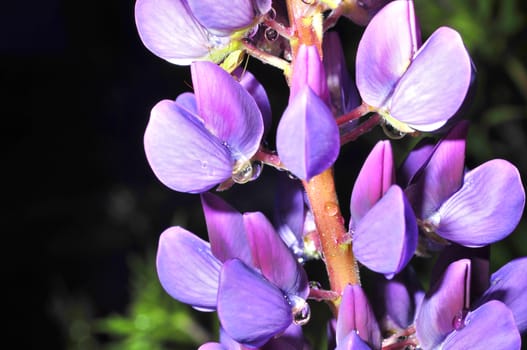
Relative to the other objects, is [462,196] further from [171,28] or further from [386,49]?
[171,28]

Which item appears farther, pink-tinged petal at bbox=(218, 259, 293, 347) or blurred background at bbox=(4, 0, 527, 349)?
blurred background at bbox=(4, 0, 527, 349)

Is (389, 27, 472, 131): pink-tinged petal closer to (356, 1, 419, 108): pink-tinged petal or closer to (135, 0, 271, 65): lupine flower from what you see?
(356, 1, 419, 108): pink-tinged petal

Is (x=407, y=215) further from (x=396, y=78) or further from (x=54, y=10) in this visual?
(x=54, y=10)

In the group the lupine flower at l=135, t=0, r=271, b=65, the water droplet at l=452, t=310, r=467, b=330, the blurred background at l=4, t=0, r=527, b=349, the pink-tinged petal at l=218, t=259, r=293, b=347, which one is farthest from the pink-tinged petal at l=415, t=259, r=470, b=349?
the blurred background at l=4, t=0, r=527, b=349

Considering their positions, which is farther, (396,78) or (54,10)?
(54,10)

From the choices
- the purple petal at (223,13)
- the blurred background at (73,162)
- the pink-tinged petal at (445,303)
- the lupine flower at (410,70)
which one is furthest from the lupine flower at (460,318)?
the blurred background at (73,162)

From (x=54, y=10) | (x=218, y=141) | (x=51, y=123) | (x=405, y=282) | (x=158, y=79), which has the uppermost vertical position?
(x=218, y=141)

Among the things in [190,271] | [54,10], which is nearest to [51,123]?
[54,10]
